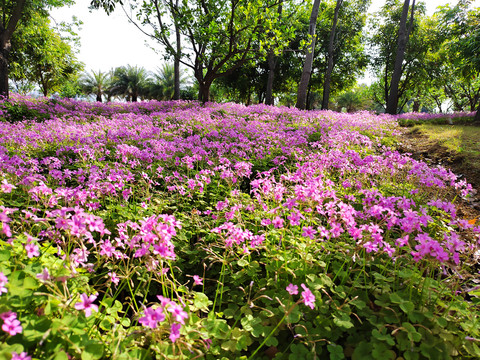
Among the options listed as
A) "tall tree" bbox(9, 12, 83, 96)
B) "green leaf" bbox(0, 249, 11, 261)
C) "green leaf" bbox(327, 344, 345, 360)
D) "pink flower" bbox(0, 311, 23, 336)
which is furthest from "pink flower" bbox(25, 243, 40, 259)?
"tall tree" bbox(9, 12, 83, 96)

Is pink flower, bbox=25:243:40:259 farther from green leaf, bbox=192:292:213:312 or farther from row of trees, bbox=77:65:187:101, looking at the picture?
row of trees, bbox=77:65:187:101

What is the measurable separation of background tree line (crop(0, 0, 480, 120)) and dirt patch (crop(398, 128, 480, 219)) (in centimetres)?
904

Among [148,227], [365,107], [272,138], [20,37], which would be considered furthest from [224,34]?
[365,107]

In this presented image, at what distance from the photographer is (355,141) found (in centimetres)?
771

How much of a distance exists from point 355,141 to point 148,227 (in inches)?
288

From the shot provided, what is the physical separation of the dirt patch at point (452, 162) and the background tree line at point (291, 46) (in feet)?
29.7

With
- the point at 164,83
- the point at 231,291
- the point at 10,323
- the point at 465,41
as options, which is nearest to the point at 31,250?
the point at 10,323

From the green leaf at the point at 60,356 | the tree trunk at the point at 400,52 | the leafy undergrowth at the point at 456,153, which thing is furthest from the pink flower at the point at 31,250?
the tree trunk at the point at 400,52

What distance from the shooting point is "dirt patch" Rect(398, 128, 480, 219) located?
478cm

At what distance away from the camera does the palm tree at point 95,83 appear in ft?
224

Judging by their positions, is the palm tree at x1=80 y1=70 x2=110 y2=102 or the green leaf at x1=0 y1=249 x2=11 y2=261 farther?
the palm tree at x1=80 y1=70 x2=110 y2=102

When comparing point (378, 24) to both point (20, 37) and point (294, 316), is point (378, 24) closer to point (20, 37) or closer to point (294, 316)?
point (20, 37)

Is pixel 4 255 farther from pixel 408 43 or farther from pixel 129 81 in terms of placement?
pixel 129 81

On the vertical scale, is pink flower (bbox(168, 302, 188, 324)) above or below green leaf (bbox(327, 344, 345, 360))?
above
